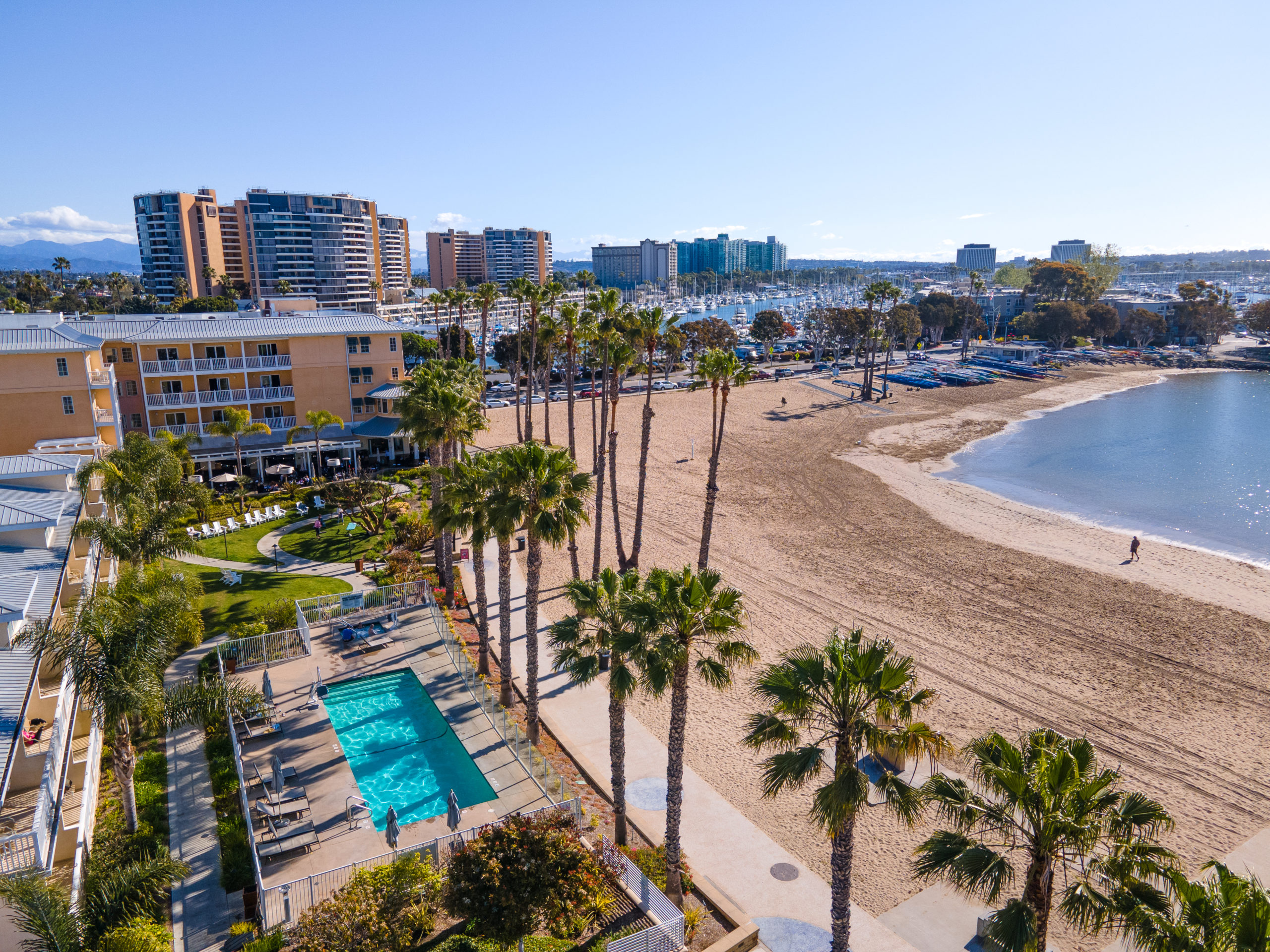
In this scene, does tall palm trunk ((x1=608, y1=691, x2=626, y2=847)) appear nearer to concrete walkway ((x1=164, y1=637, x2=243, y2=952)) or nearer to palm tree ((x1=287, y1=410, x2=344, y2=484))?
concrete walkway ((x1=164, y1=637, x2=243, y2=952))

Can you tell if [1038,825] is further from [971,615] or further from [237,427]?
[237,427]

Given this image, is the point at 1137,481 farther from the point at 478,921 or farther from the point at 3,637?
the point at 3,637

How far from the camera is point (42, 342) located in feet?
116

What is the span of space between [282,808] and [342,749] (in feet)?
11.7

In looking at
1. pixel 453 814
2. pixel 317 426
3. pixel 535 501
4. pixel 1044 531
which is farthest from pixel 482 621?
pixel 1044 531

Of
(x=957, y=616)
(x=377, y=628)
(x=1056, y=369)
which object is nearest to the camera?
(x=377, y=628)

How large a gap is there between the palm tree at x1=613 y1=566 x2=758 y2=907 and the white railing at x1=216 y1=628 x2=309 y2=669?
1655 centimetres

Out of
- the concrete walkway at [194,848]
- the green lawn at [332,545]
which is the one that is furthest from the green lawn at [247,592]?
the concrete walkway at [194,848]

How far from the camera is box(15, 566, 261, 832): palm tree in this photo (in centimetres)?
1538

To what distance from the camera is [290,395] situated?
50531mm

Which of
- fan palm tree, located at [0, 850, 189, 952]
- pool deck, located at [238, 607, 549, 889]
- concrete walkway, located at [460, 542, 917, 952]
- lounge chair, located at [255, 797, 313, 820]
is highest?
fan palm tree, located at [0, 850, 189, 952]

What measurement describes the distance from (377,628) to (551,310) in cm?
2387

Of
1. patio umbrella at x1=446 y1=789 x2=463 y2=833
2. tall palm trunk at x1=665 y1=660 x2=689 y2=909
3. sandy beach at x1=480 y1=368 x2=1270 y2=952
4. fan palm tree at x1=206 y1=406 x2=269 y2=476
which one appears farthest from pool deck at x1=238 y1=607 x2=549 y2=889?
fan palm tree at x1=206 y1=406 x2=269 y2=476

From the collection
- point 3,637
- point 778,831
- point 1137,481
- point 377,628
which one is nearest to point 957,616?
point 778,831
